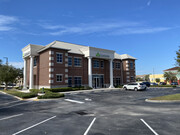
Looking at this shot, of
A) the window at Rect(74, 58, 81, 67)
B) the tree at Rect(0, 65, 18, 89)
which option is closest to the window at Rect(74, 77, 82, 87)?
the window at Rect(74, 58, 81, 67)

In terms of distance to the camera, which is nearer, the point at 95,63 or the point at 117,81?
the point at 95,63

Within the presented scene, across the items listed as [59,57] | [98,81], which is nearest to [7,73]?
[59,57]

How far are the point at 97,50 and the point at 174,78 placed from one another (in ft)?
164

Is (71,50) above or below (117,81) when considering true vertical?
above

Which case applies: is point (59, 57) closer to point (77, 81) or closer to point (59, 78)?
point (59, 78)

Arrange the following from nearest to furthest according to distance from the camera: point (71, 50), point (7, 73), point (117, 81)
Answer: point (71, 50) < point (7, 73) < point (117, 81)

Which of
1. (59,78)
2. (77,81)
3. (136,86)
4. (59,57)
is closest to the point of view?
(59,78)

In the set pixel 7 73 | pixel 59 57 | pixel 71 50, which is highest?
pixel 71 50

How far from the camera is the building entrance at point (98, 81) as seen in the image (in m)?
33.5

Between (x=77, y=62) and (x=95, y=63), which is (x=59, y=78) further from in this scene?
(x=95, y=63)

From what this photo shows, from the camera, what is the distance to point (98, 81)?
34.6 metres

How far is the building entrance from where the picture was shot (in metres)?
33.5

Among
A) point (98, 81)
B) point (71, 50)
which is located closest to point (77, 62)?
point (71, 50)

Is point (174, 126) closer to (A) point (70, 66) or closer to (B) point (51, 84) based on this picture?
(B) point (51, 84)
